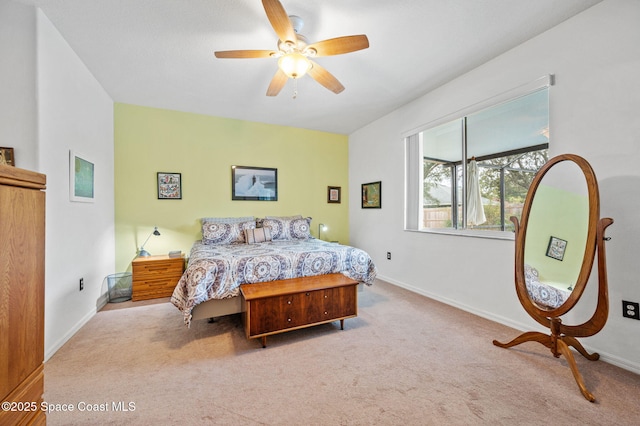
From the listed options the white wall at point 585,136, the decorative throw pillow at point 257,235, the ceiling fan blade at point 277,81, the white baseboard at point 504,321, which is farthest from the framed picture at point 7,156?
the white baseboard at point 504,321

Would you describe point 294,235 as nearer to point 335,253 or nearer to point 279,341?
point 335,253

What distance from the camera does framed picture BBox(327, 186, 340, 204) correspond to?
197 inches

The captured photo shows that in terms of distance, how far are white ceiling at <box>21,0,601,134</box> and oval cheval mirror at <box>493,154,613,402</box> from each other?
48.6 inches

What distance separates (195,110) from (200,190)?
119 cm

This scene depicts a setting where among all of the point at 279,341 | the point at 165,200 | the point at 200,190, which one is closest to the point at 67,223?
the point at 165,200

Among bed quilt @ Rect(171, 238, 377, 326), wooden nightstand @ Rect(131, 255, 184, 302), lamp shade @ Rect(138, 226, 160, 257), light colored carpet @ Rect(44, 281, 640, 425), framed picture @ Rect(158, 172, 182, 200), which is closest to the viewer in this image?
light colored carpet @ Rect(44, 281, 640, 425)

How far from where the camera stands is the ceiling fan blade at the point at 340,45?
6.28 feet

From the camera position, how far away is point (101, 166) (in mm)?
3145

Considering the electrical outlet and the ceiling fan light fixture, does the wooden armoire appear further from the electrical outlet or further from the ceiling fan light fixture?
the electrical outlet

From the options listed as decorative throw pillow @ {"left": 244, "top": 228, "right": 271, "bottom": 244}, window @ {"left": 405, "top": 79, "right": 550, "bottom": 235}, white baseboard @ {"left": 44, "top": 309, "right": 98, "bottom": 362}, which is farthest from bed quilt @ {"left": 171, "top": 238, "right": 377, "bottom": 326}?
window @ {"left": 405, "top": 79, "right": 550, "bottom": 235}

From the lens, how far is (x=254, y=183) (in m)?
4.39

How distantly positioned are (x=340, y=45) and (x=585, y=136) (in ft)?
6.68

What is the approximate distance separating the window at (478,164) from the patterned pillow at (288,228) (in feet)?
5.04

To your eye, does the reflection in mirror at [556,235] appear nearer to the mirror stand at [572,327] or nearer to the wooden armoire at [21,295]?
the mirror stand at [572,327]
